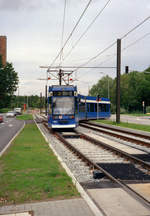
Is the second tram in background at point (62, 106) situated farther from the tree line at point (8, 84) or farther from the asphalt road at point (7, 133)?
the tree line at point (8, 84)

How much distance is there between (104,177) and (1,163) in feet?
11.6

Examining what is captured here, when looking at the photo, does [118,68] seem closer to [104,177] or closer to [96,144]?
[96,144]

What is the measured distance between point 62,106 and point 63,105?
0.36ft

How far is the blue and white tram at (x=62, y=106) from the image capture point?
21250mm

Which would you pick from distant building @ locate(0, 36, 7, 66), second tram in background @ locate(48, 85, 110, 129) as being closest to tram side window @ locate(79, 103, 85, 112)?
second tram in background @ locate(48, 85, 110, 129)

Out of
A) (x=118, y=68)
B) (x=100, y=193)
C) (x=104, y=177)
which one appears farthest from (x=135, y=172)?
(x=118, y=68)

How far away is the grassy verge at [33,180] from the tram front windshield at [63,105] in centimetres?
1070

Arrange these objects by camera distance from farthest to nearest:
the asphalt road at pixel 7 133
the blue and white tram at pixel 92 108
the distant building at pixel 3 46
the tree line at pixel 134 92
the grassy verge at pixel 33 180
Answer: the tree line at pixel 134 92 → the distant building at pixel 3 46 → the blue and white tram at pixel 92 108 → the asphalt road at pixel 7 133 → the grassy verge at pixel 33 180

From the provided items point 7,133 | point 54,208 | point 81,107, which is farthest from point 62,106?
point 54,208

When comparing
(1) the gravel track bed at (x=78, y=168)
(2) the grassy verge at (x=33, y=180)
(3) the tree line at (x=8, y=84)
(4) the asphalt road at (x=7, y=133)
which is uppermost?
(3) the tree line at (x=8, y=84)

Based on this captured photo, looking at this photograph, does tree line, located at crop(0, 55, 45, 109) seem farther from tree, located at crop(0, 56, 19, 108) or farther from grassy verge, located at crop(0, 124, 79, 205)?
grassy verge, located at crop(0, 124, 79, 205)

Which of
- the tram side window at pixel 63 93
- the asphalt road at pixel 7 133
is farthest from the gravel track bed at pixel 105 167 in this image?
the tram side window at pixel 63 93

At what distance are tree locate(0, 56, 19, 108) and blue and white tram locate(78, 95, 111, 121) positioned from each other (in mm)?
51049

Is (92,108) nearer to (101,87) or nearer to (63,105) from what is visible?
(63,105)
